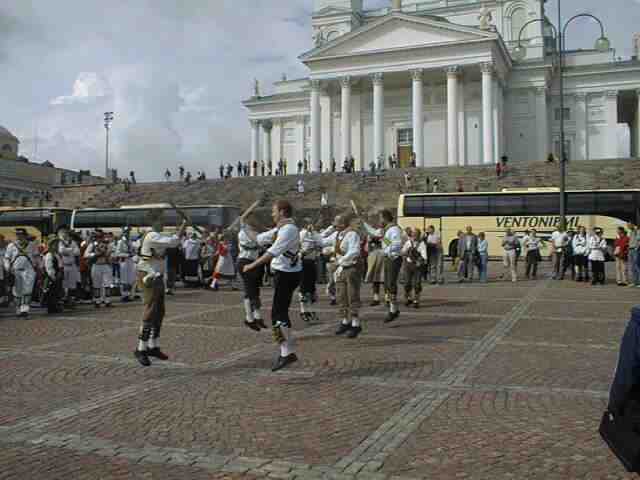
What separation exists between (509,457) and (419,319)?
304 inches

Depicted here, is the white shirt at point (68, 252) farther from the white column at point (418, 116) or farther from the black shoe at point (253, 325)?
the white column at point (418, 116)

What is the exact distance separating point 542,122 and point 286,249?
57.1 m

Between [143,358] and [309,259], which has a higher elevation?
[309,259]

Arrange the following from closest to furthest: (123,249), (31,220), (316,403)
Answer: (316,403) < (123,249) < (31,220)

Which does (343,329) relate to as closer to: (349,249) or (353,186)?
(349,249)

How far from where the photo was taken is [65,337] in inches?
422

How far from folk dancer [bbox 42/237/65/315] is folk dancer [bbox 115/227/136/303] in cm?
238

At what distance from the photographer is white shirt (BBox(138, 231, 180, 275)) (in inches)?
326

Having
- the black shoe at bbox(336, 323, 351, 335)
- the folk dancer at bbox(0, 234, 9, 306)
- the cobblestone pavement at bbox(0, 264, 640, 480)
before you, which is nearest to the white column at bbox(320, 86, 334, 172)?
the folk dancer at bbox(0, 234, 9, 306)

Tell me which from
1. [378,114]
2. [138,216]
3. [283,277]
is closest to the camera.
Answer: [283,277]

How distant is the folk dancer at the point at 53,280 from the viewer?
14461 mm

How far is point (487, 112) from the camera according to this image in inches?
2090

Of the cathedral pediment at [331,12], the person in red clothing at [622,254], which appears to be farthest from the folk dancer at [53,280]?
the cathedral pediment at [331,12]

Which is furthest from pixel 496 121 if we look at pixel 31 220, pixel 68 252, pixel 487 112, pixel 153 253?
pixel 153 253
